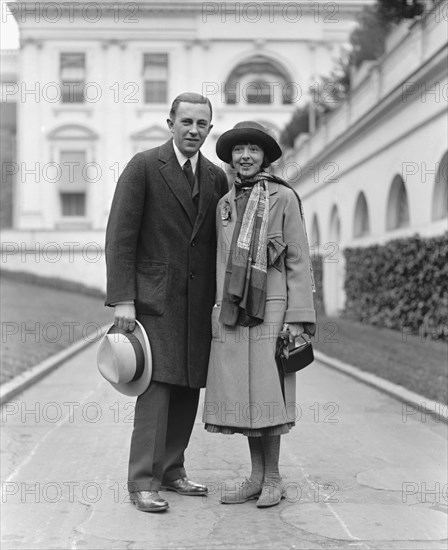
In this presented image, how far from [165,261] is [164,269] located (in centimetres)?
5

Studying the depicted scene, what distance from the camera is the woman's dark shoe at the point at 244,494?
5.31m

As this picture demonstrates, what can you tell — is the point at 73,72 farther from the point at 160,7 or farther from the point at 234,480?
the point at 234,480

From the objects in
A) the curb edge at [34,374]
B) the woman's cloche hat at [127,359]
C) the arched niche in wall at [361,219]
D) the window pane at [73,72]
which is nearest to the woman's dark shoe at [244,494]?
the woman's cloche hat at [127,359]

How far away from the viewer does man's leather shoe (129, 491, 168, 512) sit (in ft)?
16.8

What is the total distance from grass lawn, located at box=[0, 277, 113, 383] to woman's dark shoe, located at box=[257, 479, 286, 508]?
6.31 m

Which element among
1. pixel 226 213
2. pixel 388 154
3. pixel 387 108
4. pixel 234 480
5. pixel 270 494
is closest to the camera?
pixel 270 494

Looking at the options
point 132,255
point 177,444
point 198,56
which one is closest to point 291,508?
point 177,444

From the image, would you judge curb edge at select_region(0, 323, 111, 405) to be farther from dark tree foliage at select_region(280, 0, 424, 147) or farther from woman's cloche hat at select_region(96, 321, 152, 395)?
dark tree foliage at select_region(280, 0, 424, 147)

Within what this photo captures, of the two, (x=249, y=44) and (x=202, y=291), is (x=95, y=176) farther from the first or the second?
(x=202, y=291)

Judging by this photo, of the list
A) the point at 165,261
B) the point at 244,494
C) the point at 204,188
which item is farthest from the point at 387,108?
the point at 244,494

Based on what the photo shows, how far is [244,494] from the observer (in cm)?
534

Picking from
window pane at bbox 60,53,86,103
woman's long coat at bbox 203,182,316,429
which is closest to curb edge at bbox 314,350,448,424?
woman's long coat at bbox 203,182,316,429

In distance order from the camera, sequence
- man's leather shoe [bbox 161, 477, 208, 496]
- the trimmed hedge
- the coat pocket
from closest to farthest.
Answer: the coat pocket < man's leather shoe [bbox 161, 477, 208, 496] < the trimmed hedge

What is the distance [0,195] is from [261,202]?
46.1 metres
